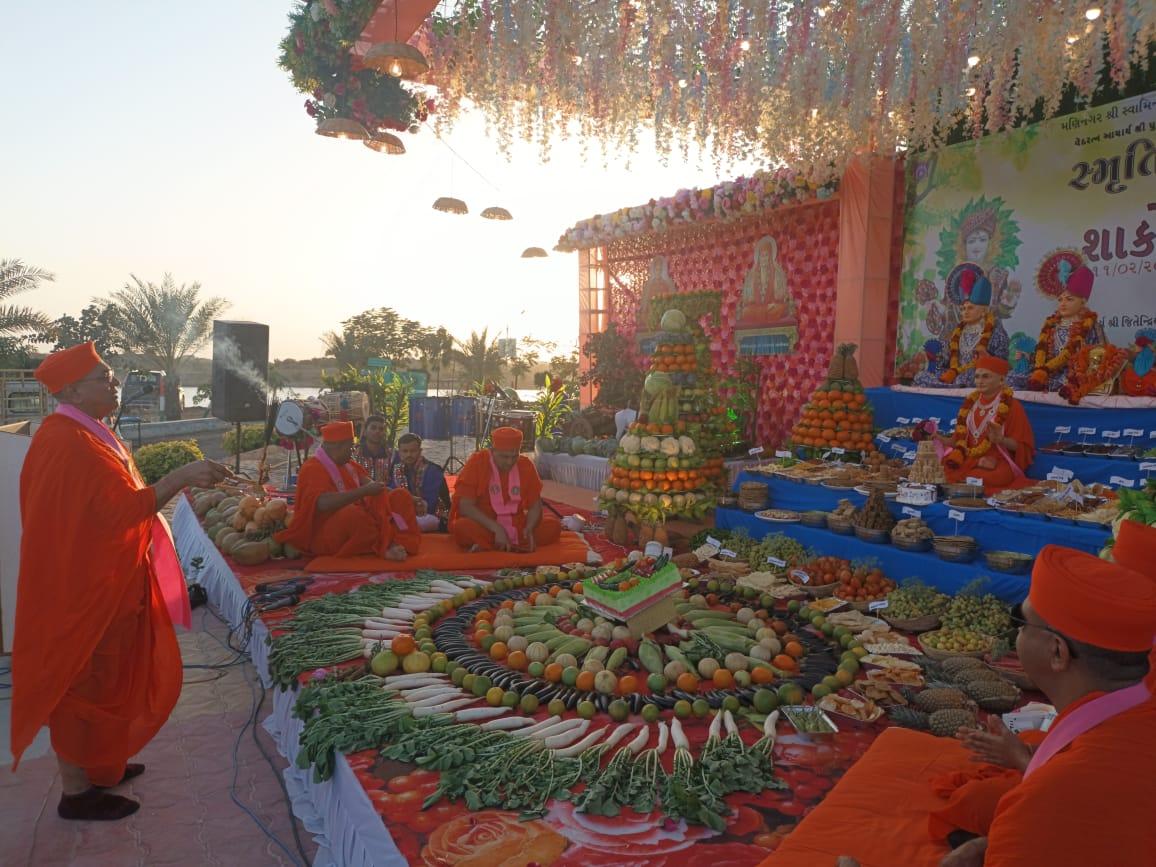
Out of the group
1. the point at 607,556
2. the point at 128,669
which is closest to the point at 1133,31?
the point at 607,556

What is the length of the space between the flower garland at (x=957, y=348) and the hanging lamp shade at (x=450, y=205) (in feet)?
27.8

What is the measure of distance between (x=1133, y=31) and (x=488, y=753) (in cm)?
638

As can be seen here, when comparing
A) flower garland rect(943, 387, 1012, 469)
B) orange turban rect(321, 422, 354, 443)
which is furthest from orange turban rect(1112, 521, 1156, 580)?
orange turban rect(321, 422, 354, 443)

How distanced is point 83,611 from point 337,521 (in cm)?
298

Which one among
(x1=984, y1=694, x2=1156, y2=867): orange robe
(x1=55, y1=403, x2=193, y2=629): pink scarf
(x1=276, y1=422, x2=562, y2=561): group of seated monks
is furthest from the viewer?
A: (x1=276, y1=422, x2=562, y2=561): group of seated monks

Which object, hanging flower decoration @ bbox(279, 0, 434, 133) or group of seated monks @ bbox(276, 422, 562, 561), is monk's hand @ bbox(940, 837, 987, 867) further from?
hanging flower decoration @ bbox(279, 0, 434, 133)

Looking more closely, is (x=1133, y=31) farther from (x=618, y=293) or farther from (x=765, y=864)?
(x=618, y=293)

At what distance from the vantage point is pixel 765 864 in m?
2.15

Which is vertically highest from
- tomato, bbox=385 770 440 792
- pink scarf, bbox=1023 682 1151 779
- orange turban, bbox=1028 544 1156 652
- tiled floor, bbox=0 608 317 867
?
orange turban, bbox=1028 544 1156 652

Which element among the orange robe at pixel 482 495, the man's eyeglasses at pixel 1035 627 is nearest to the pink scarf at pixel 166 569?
the orange robe at pixel 482 495

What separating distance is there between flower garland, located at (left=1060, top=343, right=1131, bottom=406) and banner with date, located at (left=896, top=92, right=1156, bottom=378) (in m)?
0.65

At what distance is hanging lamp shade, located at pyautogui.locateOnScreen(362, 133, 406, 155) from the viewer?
321 inches

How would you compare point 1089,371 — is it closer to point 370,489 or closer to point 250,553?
point 370,489

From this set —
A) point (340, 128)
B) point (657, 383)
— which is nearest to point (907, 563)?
point (657, 383)
